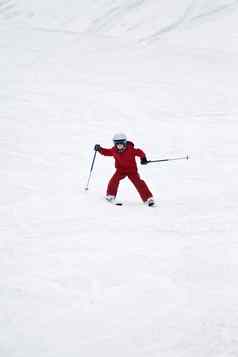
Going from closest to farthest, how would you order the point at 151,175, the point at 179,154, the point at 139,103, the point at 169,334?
the point at 169,334 → the point at 151,175 → the point at 179,154 → the point at 139,103

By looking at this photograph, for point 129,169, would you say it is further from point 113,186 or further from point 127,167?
point 113,186

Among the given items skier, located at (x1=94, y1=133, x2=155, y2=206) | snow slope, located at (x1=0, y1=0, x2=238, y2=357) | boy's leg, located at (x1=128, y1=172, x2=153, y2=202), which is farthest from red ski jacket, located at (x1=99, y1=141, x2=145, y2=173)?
snow slope, located at (x1=0, y1=0, x2=238, y2=357)

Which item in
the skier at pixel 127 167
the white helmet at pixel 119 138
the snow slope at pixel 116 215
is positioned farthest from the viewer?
the skier at pixel 127 167

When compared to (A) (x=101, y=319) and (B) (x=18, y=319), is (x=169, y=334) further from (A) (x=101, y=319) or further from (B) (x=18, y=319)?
(B) (x=18, y=319)

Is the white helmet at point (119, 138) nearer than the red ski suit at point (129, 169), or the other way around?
the white helmet at point (119, 138)

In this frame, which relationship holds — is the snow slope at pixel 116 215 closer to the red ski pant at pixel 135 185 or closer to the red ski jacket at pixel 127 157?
the red ski pant at pixel 135 185

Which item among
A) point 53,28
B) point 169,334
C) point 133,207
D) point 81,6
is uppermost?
point 81,6

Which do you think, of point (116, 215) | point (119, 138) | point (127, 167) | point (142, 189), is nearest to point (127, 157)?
point (127, 167)

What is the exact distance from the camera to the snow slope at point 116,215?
390 cm

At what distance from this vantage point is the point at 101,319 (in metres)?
4.02

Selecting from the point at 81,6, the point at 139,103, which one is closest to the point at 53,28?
the point at 81,6

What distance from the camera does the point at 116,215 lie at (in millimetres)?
6832

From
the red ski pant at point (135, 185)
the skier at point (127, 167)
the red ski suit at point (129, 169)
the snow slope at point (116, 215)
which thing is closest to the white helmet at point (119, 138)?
the skier at point (127, 167)

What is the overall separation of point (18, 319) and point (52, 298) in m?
0.44
